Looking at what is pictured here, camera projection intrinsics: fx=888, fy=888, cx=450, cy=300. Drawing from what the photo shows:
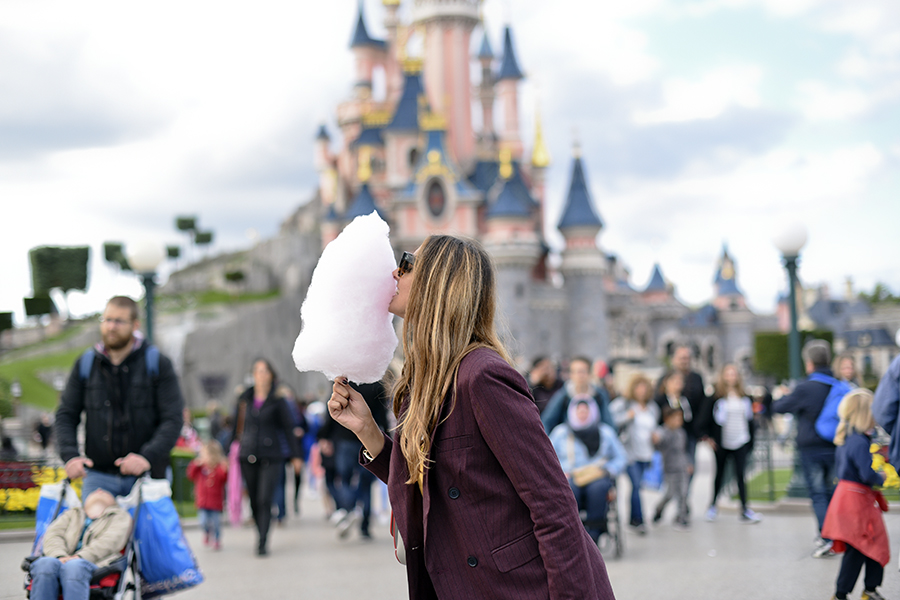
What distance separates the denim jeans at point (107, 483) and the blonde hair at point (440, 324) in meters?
3.29

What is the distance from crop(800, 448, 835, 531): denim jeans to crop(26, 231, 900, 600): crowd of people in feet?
0.05

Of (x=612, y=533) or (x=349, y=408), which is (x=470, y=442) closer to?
(x=349, y=408)

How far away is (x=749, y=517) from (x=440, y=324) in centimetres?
822

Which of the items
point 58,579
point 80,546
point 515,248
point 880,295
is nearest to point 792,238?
point 80,546

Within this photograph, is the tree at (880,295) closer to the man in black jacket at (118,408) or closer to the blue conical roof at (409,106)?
the blue conical roof at (409,106)

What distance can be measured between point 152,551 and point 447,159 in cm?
3671

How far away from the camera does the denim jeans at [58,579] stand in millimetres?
4191

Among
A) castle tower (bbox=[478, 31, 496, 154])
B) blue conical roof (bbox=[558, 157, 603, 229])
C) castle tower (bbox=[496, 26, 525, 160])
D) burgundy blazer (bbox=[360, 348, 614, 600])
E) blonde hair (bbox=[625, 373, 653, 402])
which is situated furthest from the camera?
castle tower (bbox=[478, 31, 496, 154])

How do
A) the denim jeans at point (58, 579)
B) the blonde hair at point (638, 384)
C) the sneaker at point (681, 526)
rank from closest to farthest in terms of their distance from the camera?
1. the denim jeans at point (58, 579)
2. the sneaker at point (681, 526)
3. the blonde hair at point (638, 384)

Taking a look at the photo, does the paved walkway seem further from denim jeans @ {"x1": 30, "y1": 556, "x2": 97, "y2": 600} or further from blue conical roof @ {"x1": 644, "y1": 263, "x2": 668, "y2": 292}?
blue conical roof @ {"x1": 644, "y1": 263, "x2": 668, "y2": 292}

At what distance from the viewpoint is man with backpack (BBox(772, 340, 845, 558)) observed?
724cm

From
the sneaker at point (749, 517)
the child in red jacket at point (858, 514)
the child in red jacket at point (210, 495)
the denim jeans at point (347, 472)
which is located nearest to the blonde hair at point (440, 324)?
the child in red jacket at point (858, 514)

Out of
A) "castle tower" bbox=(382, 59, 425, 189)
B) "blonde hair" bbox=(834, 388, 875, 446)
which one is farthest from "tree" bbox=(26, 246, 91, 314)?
"blonde hair" bbox=(834, 388, 875, 446)

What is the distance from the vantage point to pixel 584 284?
137 feet
